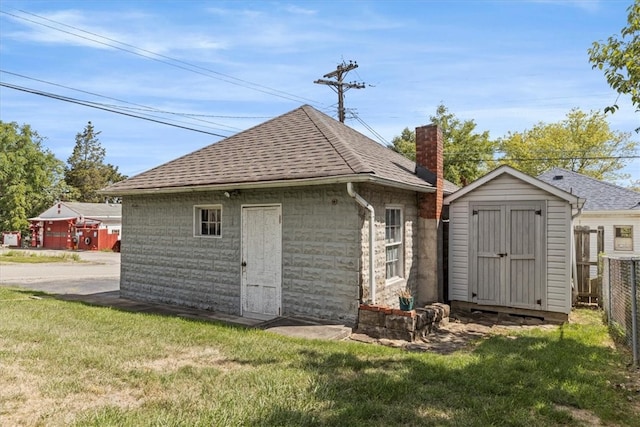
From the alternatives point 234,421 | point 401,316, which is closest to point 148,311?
point 401,316

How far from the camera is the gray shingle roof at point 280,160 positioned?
7.62 meters

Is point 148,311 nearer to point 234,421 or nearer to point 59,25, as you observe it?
point 234,421

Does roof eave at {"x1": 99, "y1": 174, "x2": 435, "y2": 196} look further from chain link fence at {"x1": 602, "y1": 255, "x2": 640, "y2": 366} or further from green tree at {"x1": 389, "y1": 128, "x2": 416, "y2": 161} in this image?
green tree at {"x1": 389, "y1": 128, "x2": 416, "y2": 161}

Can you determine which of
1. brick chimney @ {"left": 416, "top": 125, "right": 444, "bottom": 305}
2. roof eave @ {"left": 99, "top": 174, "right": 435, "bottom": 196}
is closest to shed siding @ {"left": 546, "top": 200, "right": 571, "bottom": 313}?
brick chimney @ {"left": 416, "top": 125, "right": 444, "bottom": 305}

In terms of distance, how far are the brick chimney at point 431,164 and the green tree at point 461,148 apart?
26355mm

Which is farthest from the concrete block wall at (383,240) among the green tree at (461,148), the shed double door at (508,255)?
the green tree at (461,148)

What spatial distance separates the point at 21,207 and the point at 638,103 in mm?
49056

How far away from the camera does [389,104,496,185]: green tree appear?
121ft

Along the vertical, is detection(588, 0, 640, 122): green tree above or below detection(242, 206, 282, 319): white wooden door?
above

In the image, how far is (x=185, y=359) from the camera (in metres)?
5.33

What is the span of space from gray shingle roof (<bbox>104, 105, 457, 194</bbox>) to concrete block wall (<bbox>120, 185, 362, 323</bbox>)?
0.38 meters

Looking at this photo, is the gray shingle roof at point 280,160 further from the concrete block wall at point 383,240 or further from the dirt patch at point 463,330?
the dirt patch at point 463,330

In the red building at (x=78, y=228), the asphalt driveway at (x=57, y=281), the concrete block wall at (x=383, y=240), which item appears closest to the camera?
the concrete block wall at (x=383, y=240)

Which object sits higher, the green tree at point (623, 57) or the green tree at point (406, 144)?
the green tree at point (406, 144)
